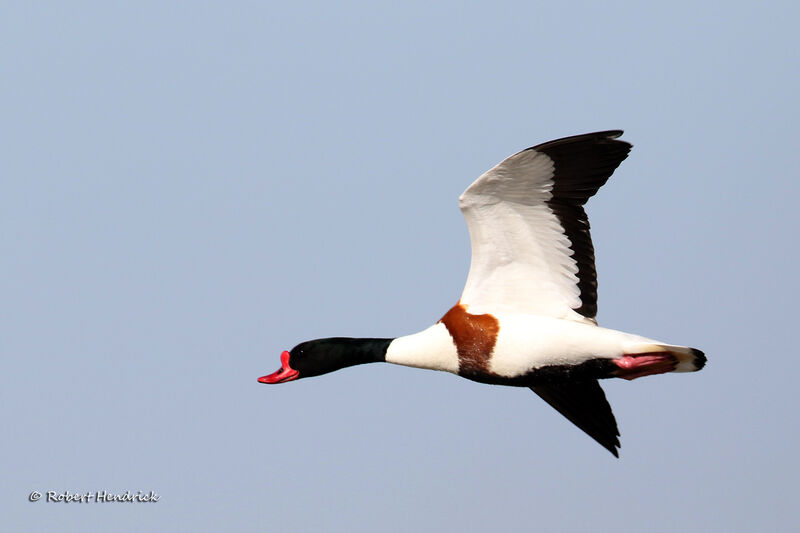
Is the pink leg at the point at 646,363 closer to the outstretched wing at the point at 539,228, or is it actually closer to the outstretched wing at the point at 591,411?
the outstretched wing at the point at 539,228

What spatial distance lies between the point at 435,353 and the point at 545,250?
1.35 m

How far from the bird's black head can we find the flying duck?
1.24 ft

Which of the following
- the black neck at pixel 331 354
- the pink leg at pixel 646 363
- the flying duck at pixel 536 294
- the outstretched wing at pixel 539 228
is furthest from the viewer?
the black neck at pixel 331 354

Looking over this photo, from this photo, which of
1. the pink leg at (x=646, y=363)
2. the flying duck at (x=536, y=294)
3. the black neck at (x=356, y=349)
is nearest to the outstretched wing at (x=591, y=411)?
the flying duck at (x=536, y=294)

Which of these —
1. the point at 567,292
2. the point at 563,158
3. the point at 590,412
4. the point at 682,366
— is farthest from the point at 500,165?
the point at 590,412

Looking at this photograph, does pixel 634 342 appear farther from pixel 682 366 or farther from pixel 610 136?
pixel 610 136

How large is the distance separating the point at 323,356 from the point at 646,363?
315 centimetres

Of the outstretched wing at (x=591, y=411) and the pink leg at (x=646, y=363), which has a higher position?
the pink leg at (x=646, y=363)

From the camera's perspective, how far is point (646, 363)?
9.52m

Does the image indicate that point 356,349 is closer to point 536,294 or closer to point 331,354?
point 331,354

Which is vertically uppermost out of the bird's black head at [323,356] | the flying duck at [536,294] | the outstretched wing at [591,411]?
the flying duck at [536,294]

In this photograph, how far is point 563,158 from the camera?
9.31 m

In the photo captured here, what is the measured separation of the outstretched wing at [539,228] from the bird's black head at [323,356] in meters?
1.16

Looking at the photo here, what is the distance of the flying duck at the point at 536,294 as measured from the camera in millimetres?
9383
